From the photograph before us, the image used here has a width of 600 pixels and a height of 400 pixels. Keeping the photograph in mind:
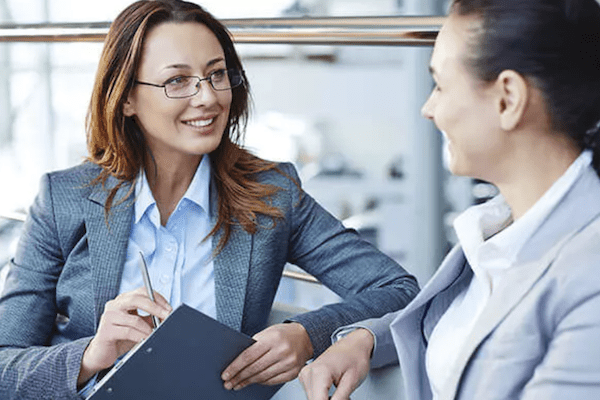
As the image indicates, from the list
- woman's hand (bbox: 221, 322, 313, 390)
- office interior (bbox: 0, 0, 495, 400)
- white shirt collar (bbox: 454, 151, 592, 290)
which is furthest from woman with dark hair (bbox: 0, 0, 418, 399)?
office interior (bbox: 0, 0, 495, 400)

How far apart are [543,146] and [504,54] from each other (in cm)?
10

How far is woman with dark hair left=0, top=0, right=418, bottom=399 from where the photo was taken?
155 cm

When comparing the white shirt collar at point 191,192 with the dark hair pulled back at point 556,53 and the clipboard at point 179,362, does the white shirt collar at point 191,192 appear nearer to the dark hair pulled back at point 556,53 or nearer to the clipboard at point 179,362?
the clipboard at point 179,362

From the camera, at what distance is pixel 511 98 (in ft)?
→ 2.92

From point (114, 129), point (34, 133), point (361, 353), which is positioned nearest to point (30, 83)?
point (34, 133)

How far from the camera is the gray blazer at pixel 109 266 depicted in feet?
5.05

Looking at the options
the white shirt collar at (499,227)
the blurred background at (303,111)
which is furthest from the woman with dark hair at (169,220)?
the blurred background at (303,111)

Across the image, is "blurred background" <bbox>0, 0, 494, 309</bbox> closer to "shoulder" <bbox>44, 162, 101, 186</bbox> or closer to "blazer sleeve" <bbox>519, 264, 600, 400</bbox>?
"shoulder" <bbox>44, 162, 101, 186</bbox>

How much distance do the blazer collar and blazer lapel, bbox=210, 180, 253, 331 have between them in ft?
2.34

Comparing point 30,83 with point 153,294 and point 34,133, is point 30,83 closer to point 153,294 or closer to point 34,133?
point 34,133

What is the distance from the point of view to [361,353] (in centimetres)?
124

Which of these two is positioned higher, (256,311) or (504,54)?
(504,54)

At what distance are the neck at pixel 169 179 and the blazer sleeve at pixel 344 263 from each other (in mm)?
177

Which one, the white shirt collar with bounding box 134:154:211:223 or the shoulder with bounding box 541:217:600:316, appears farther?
the white shirt collar with bounding box 134:154:211:223
